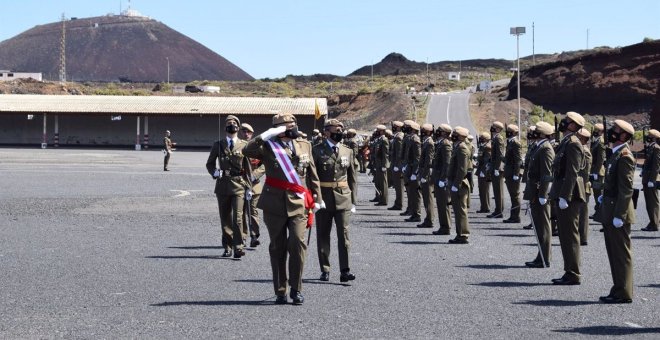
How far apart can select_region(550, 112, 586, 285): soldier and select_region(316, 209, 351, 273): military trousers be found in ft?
7.90

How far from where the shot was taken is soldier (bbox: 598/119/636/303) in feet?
30.6

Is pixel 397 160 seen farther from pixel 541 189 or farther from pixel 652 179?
pixel 541 189

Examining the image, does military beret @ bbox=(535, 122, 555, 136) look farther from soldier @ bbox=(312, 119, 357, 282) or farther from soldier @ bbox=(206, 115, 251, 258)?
soldier @ bbox=(206, 115, 251, 258)

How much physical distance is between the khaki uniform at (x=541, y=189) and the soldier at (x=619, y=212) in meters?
2.23

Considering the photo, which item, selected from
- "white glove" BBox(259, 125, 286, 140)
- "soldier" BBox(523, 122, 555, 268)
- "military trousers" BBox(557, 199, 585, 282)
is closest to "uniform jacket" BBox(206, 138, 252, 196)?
"white glove" BBox(259, 125, 286, 140)

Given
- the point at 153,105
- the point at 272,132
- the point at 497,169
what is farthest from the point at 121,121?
the point at 272,132

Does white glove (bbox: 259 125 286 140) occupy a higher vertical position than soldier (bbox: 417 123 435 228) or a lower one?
higher

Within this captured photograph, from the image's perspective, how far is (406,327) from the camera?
318 inches

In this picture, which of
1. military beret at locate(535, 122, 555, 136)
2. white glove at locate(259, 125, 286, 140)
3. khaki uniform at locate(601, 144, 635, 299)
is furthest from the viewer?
military beret at locate(535, 122, 555, 136)

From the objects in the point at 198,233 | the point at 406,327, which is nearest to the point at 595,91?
the point at 198,233

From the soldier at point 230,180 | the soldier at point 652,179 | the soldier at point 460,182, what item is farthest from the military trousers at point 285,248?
the soldier at point 652,179

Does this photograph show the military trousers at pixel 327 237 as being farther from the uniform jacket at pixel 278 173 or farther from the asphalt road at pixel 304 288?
the uniform jacket at pixel 278 173

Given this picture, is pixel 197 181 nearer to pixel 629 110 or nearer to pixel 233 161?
pixel 233 161

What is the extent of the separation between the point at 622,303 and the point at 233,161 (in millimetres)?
5561
